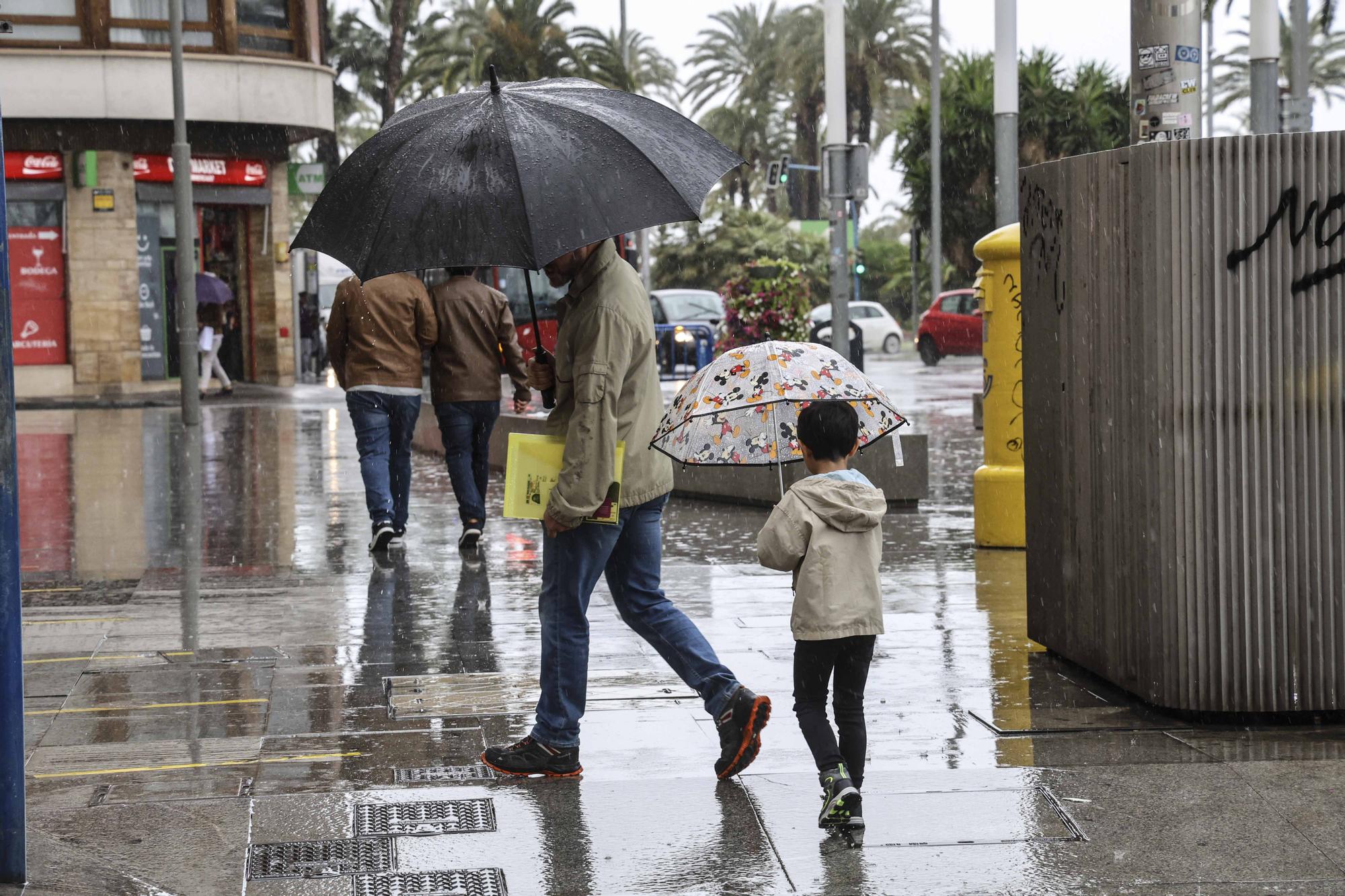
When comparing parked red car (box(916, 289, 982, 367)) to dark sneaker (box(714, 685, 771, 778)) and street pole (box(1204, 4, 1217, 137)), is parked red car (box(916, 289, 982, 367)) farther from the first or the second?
dark sneaker (box(714, 685, 771, 778))

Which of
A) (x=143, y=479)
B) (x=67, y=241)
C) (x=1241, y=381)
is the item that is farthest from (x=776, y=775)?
(x=67, y=241)

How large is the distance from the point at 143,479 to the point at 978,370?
23401 mm

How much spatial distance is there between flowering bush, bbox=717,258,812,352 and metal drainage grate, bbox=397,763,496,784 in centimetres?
1366

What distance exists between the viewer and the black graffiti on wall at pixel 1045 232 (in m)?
6.15

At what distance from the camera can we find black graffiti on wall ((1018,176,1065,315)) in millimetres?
6152

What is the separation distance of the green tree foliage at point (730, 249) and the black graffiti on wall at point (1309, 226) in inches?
1785

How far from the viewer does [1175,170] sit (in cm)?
539

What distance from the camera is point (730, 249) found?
54.0m

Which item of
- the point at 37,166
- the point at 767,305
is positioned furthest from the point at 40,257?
the point at 767,305

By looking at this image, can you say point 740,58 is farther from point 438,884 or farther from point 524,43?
point 438,884

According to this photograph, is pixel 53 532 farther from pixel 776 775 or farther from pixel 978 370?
pixel 978 370

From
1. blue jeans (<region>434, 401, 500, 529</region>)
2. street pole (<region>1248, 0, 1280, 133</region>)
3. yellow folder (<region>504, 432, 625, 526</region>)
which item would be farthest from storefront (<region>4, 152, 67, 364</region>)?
yellow folder (<region>504, 432, 625, 526</region>)

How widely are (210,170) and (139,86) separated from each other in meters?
2.58

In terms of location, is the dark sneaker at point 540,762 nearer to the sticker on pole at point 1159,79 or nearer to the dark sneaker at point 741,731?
the dark sneaker at point 741,731
